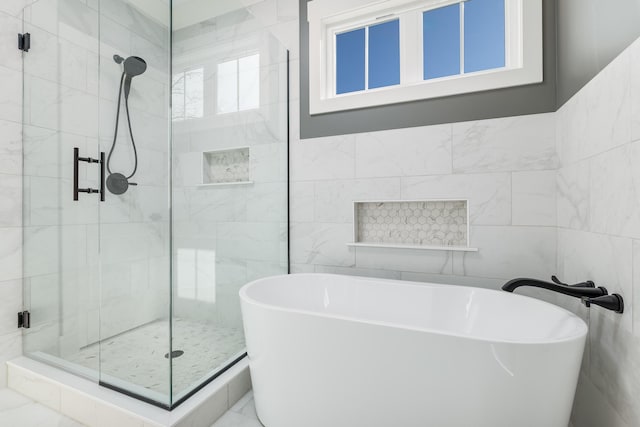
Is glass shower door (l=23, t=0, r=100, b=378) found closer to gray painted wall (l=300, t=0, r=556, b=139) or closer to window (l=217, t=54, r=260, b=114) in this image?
window (l=217, t=54, r=260, b=114)

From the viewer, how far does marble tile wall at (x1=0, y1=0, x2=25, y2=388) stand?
69.4 inches

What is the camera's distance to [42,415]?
1.50 metres

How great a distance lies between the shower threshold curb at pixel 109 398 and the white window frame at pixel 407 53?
6.16 ft

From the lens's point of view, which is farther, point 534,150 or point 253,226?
point 253,226

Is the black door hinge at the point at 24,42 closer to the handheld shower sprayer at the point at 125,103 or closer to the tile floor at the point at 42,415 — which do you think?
the handheld shower sprayer at the point at 125,103

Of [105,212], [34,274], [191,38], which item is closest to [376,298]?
[105,212]

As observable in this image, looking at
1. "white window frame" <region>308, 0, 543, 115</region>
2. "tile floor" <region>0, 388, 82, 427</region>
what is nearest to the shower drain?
"tile floor" <region>0, 388, 82, 427</region>

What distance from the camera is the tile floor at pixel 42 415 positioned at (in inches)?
57.1

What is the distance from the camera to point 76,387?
1461 millimetres

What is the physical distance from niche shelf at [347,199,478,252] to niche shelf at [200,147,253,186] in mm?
807

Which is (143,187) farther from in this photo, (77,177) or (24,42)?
(24,42)

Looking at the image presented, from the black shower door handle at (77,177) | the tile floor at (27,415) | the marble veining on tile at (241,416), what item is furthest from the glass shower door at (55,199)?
the marble veining on tile at (241,416)

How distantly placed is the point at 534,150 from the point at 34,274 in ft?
10.2

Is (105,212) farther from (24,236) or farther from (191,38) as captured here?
(191,38)
